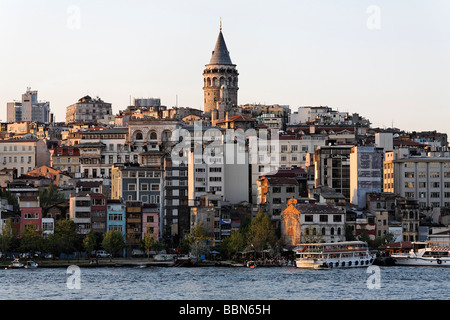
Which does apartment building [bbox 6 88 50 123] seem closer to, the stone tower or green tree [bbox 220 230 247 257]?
the stone tower

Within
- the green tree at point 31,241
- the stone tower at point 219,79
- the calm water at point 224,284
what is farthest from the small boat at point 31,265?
the stone tower at point 219,79

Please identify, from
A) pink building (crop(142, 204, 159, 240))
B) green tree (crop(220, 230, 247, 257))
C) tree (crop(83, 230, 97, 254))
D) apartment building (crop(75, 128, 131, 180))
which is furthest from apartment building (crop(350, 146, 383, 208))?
apartment building (crop(75, 128, 131, 180))

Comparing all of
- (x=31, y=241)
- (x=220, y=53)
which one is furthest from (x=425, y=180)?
(x=220, y=53)

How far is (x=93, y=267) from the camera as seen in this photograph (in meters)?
72.0

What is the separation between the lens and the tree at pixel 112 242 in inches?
2970

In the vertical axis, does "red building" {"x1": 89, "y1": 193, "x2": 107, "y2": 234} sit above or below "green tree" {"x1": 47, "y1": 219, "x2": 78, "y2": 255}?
above

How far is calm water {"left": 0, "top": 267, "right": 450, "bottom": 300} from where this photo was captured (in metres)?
50.8

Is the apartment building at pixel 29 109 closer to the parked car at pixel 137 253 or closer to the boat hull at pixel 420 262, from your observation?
the parked car at pixel 137 253

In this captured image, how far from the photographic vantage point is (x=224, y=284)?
57.7 m

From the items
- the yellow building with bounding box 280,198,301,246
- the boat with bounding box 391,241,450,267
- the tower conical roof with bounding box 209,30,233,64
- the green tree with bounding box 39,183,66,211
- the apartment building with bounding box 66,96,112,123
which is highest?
the tower conical roof with bounding box 209,30,233,64

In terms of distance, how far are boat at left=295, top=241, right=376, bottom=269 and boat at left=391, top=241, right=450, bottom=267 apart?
90.0 inches
